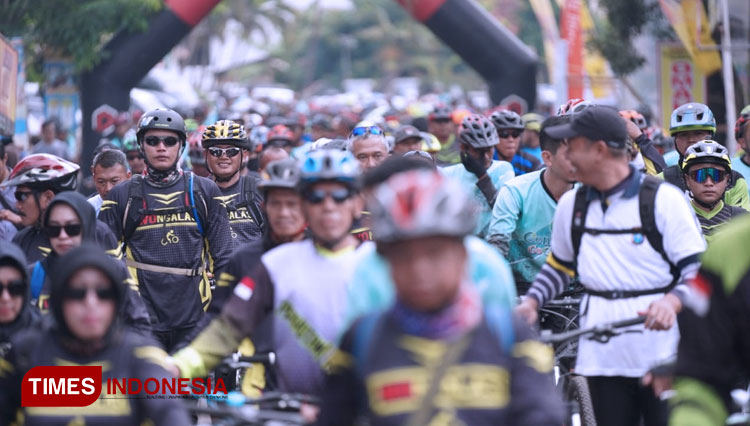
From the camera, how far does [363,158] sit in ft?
33.5

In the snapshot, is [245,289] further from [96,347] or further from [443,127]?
[443,127]

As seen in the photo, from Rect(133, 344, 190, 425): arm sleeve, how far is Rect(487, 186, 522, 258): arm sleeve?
4.27 meters

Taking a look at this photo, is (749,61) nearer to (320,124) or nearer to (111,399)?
(320,124)

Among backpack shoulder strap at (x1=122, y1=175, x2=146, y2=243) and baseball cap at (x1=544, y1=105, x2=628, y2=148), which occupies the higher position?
baseball cap at (x1=544, y1=105, x2=628, y2=148)

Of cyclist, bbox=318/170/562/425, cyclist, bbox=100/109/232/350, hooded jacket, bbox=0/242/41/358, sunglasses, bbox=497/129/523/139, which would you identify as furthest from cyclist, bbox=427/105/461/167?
cyclist, bbox=318/170/562/425

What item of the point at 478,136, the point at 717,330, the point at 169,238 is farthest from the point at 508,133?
the point at 717,330

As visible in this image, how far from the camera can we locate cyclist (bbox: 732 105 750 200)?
1103 cm

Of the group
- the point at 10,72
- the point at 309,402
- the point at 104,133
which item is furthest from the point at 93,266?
the point at 104,133

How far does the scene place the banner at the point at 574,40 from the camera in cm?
2455

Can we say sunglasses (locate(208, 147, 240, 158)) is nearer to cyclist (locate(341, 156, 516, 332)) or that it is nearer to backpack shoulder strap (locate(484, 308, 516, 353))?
cyclist (locate(341, 156, 516, 332))

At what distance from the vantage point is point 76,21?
22.9 meters

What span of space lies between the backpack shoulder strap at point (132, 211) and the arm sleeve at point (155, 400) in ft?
13.6

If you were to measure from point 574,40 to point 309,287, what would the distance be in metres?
20.3

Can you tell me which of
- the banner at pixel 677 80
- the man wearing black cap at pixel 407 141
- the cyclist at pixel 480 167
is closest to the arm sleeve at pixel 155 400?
the cyclist at pixel 480 167
